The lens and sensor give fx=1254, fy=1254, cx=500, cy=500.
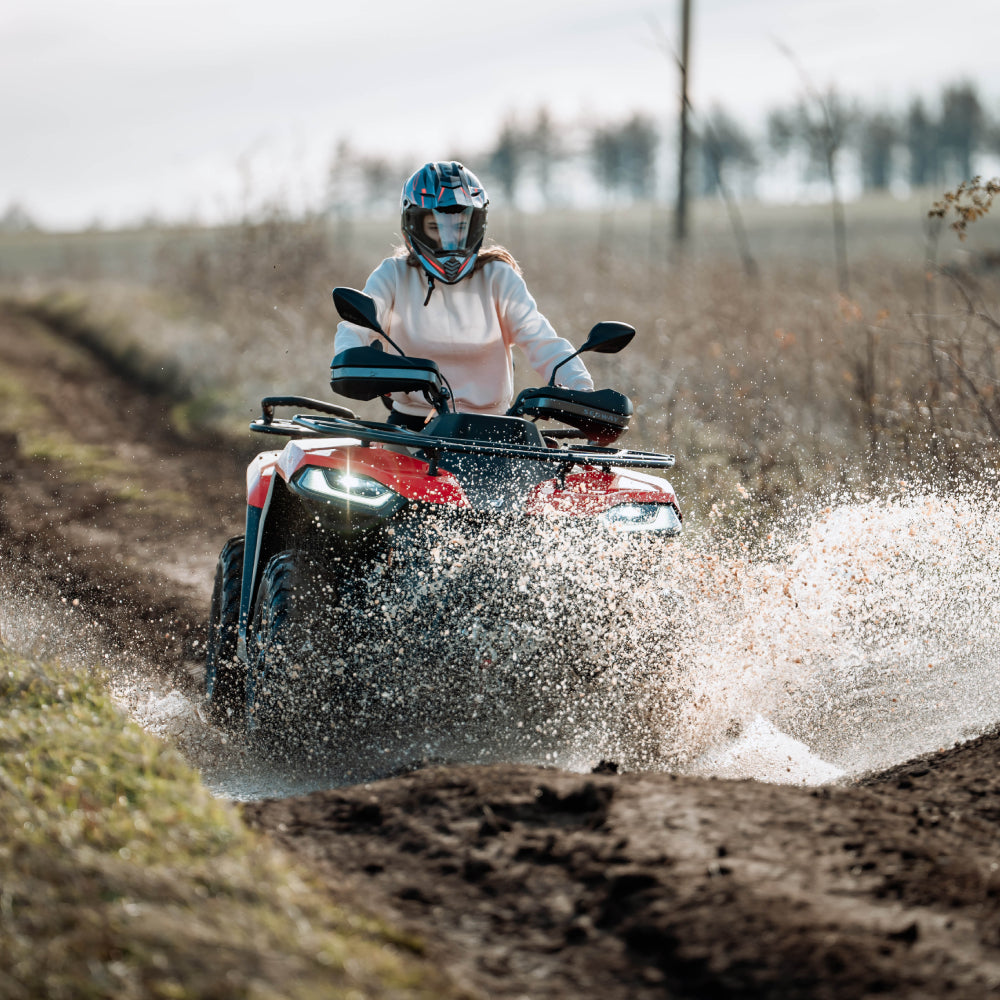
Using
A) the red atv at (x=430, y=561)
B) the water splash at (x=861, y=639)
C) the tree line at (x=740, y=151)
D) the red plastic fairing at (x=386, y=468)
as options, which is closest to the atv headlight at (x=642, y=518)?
the red atv at (x=430, y=561)

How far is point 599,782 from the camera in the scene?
3.76 meters

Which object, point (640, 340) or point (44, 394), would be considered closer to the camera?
point (640, 340)

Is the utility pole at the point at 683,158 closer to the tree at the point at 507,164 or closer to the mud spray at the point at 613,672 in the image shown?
the mud spray at the point at 613,672

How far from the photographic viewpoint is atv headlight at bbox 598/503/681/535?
4.79 m

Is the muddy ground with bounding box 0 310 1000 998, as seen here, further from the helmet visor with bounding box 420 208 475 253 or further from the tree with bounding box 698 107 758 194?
the tree with bounding box 698 107 758 194

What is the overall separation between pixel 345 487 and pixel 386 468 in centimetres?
17

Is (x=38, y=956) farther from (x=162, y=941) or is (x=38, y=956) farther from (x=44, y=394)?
(x=44, y=394)

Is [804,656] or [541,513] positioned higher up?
[541,513]

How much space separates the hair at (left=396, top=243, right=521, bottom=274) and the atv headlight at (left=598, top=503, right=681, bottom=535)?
172 centimetres

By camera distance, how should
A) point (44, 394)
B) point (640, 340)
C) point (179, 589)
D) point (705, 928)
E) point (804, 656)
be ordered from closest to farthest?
point (705, 928) → point (804, 656) → point (179, 589) → point (640, 340) → point (44, 394)

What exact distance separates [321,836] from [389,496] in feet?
4.52

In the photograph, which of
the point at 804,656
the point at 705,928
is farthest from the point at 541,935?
the point at 804,656

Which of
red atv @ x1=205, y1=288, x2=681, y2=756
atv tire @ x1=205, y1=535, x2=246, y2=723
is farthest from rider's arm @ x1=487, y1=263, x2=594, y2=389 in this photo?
atv tire @ x1=205, y1=535, x2=246, y2=723

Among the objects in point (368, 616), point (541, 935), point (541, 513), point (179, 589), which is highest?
point (541, 513)
